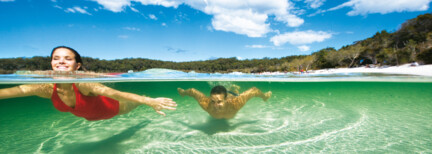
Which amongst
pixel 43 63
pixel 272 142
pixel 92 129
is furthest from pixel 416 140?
pixel 43 63

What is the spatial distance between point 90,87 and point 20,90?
113cm

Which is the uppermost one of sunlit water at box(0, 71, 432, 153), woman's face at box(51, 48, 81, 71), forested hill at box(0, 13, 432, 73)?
forested hill at box(0, 13, 432, 73)

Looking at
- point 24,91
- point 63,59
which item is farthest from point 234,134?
point 24,91

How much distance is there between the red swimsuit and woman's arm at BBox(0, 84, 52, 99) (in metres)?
0.22

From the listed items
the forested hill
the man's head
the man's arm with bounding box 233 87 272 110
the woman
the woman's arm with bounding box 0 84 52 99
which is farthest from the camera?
the forested hill

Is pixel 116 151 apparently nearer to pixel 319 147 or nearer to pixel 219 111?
pixel 219 111

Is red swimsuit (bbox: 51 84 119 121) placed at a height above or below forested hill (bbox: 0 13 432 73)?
below

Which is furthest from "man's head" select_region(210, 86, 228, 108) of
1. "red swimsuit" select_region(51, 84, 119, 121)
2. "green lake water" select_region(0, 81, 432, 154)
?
"red swimsuit" select_region(51, 84, 119, 121)

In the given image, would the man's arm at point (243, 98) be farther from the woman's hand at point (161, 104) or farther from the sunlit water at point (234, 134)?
the woman's hand at point (161, 104)

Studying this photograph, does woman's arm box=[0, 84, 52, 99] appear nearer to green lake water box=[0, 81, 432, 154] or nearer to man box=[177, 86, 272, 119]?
green lake water box=[0, 81, 432, 154]

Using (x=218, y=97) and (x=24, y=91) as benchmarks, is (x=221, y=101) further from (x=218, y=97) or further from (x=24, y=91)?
(x=24, y=91)

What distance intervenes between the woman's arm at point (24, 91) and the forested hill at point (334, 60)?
107 inches

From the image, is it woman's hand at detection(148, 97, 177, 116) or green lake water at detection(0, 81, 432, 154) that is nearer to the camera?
woman's hand at detection(148, 97, 177, 116)

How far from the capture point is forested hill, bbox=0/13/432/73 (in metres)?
7.91
